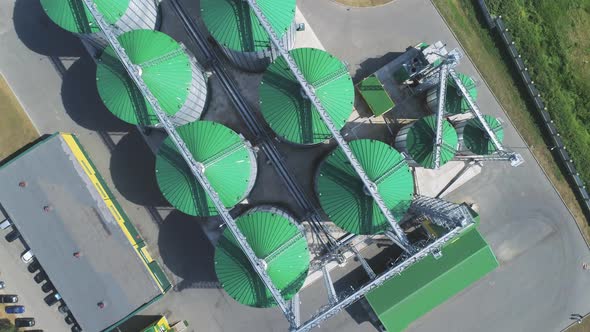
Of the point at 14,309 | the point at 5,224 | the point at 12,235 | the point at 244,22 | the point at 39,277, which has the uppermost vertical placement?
the point at 244,22

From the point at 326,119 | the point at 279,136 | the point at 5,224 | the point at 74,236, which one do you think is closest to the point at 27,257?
the point at 5,224

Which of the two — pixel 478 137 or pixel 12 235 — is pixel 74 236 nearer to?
pixel 12 235

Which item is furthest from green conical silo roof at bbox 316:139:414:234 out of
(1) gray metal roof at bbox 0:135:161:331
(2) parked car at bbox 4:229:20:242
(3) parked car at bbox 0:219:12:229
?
(3) parked car at bbox 0:219:12:229

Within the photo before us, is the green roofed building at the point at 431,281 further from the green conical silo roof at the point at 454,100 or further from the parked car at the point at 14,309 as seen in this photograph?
the parked car at the point at 14,309

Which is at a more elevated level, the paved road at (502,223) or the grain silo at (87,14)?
the grain silo at (87,14)

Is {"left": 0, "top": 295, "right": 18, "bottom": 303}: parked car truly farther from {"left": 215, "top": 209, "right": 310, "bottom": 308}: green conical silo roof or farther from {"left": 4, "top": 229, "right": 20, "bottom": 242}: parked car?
{"left": 215, "top": 209, "right": 310, "bottom": 308}: green conical silo roof

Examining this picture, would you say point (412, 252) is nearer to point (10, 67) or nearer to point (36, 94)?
point (36, 94)

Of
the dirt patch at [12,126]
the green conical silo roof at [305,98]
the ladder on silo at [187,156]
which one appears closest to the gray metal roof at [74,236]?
the dirt patch at [12,126]
